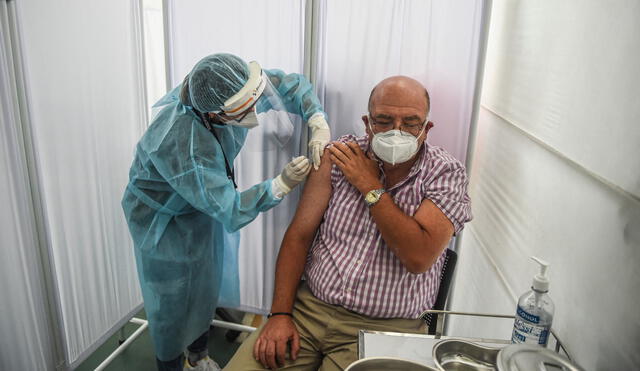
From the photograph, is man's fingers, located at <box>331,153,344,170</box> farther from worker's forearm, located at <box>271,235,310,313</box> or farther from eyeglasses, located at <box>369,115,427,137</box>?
worker's forearm, located at <box>271,235,310,313</box>

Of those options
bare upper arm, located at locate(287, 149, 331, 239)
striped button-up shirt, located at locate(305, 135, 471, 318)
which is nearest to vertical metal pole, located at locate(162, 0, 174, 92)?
bare upper arm, located at locate(287, 149, 331, 239)

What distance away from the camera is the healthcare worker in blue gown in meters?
1.55

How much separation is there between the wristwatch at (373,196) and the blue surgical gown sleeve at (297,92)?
523 mm

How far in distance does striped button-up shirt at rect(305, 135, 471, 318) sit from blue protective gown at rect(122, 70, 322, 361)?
30 centimetres

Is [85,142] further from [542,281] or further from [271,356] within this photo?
[542,281]

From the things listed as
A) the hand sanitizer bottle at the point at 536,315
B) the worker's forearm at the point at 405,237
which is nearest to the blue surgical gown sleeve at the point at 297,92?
the worker's forearm at the point at 405,237

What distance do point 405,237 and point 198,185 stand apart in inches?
28.6

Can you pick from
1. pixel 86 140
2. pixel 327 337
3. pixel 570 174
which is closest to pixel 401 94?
pixel 570 174

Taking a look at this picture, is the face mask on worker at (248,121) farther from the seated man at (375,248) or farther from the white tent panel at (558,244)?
the white tent panel at (558,244)

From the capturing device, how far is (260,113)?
1.83 metres

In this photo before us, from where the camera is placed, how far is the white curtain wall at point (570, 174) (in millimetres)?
863

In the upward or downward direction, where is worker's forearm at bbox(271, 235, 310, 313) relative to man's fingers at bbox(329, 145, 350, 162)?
downward

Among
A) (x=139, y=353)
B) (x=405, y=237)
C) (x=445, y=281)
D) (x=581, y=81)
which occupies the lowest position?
(x=139, y=353)

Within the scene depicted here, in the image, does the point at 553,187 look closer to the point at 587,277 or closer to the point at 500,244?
the point at 587,277
